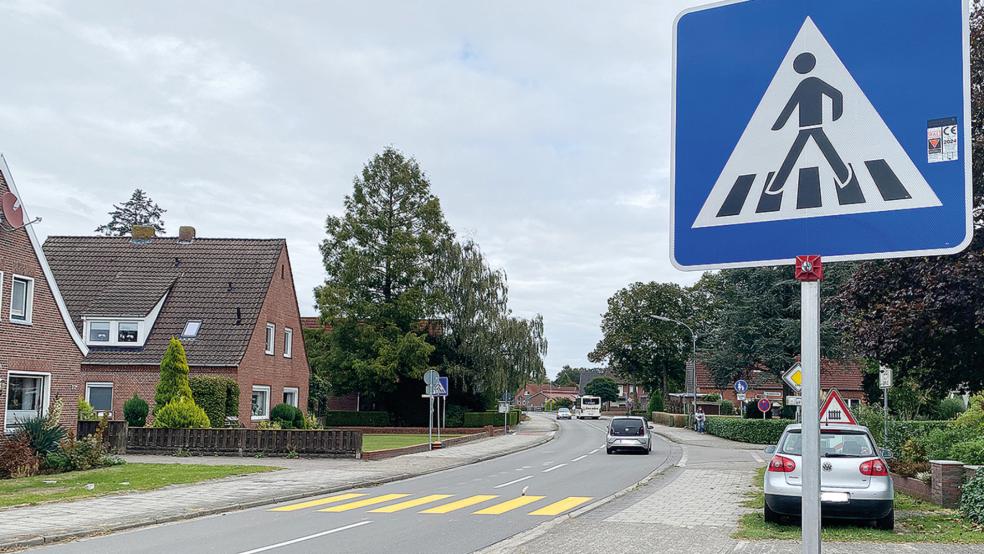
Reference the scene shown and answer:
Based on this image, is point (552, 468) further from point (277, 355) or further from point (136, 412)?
point (277, 355)

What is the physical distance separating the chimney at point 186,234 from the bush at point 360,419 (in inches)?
628

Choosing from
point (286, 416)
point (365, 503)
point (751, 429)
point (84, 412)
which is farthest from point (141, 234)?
point (751, 429)

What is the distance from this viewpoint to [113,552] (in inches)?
456

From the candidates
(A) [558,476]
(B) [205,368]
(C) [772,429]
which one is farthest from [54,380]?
(C) [772,429]

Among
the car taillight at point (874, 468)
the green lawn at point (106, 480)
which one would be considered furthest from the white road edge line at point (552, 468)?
the car taillight at point (874, 468)

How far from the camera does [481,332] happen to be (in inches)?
2077

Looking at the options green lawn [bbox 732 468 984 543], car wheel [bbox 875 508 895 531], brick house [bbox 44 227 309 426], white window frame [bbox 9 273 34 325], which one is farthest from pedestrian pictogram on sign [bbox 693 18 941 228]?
brick house [bbox 44 227 309 426]

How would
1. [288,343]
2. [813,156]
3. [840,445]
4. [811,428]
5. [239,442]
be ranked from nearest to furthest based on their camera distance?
[811,428] → [813,156] → [840,445] → [239,442] → [288,343]

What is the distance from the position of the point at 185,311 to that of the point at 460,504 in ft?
81.9

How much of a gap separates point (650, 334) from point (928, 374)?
7100 cm

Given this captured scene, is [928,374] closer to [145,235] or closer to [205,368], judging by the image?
[205,368]

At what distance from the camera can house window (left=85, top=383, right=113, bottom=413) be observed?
36438 mm

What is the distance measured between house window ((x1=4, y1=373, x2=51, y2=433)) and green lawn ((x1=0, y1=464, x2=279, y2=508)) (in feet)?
8.11

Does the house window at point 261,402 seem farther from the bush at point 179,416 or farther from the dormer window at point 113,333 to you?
the bush at point 179,416
